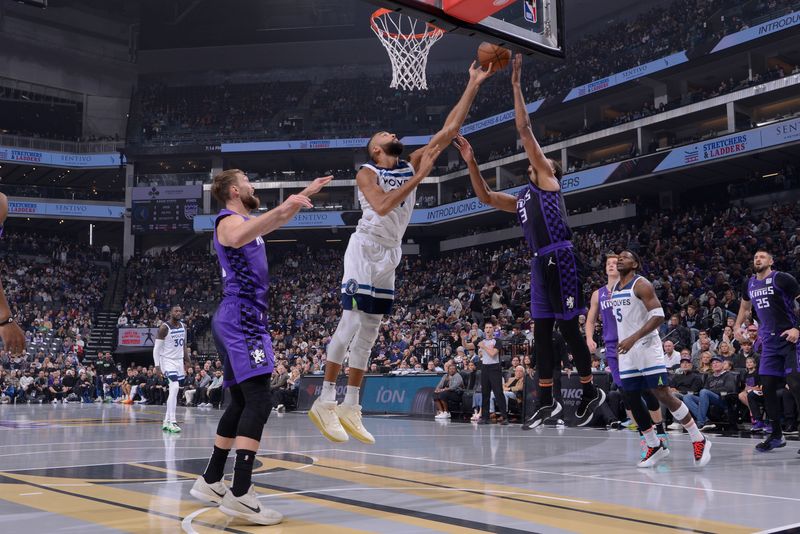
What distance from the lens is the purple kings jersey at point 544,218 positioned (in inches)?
304

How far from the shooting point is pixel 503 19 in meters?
8.12

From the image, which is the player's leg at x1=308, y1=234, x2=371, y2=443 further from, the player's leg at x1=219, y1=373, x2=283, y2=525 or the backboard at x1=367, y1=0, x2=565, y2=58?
the backboard at x1=367, y1=0, x2=565, y2=58

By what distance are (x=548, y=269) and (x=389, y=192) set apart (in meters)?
2.01

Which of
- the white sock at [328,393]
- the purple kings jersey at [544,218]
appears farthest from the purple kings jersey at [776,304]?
the white sock at [328,393]

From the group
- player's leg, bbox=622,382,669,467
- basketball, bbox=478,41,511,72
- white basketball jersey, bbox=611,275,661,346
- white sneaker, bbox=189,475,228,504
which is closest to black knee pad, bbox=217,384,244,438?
white sneaker, bbox=189,475,228,504

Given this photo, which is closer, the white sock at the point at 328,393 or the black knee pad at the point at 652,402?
the white sock at the point at 328,393

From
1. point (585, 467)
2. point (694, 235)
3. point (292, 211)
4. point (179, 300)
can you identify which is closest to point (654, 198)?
point (694, 235)

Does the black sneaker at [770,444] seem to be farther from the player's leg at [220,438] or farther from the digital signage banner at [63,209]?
the digital signage banner at [63,209]

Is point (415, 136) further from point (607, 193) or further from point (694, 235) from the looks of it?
point (694, 235)

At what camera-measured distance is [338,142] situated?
47094 millimetres

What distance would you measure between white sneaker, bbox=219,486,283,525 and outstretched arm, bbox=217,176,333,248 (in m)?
1.61

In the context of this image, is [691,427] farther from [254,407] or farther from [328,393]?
[254,407]

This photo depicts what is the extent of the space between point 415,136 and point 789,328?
124 ft

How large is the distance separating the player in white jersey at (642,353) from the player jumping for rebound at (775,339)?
1.56 meters
